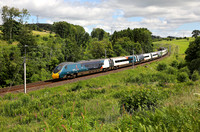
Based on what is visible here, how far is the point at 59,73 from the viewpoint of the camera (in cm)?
2594

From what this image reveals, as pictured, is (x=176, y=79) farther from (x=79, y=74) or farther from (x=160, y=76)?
(x=79, y=74)

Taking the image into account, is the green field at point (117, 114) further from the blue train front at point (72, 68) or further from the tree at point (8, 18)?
the tree at point (8, 18)

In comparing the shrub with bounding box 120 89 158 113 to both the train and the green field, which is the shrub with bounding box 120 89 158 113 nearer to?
the green field

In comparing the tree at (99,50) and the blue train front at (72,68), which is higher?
the tree at (99,50)

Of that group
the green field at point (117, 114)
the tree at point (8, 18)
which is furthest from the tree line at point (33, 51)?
the green field at point (117, 114)

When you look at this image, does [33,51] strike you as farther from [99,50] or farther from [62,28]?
[62,28]

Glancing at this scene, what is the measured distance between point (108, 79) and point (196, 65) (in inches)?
919

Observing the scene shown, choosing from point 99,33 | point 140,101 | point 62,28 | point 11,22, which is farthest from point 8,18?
point 99,33

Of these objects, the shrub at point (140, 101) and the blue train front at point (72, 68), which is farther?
the blue train front at point (72, 68)

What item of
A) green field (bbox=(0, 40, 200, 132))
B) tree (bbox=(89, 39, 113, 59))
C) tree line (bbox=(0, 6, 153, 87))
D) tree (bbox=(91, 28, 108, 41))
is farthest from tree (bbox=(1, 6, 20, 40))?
tree (bbox=(91, 28, 108, 41))

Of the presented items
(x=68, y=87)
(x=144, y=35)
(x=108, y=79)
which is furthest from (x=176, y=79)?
(x=144, y=35)

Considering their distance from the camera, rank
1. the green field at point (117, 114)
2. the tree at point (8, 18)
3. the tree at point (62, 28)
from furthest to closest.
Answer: the tree at point (62, 28) < the tree at point (8, 18) < the green field at point (117, 114)

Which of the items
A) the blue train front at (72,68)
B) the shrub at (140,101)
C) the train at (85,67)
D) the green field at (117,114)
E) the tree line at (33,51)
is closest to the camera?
the green field at (117,114)

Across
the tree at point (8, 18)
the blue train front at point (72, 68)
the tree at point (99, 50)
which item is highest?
the tree at point (8, 18)
